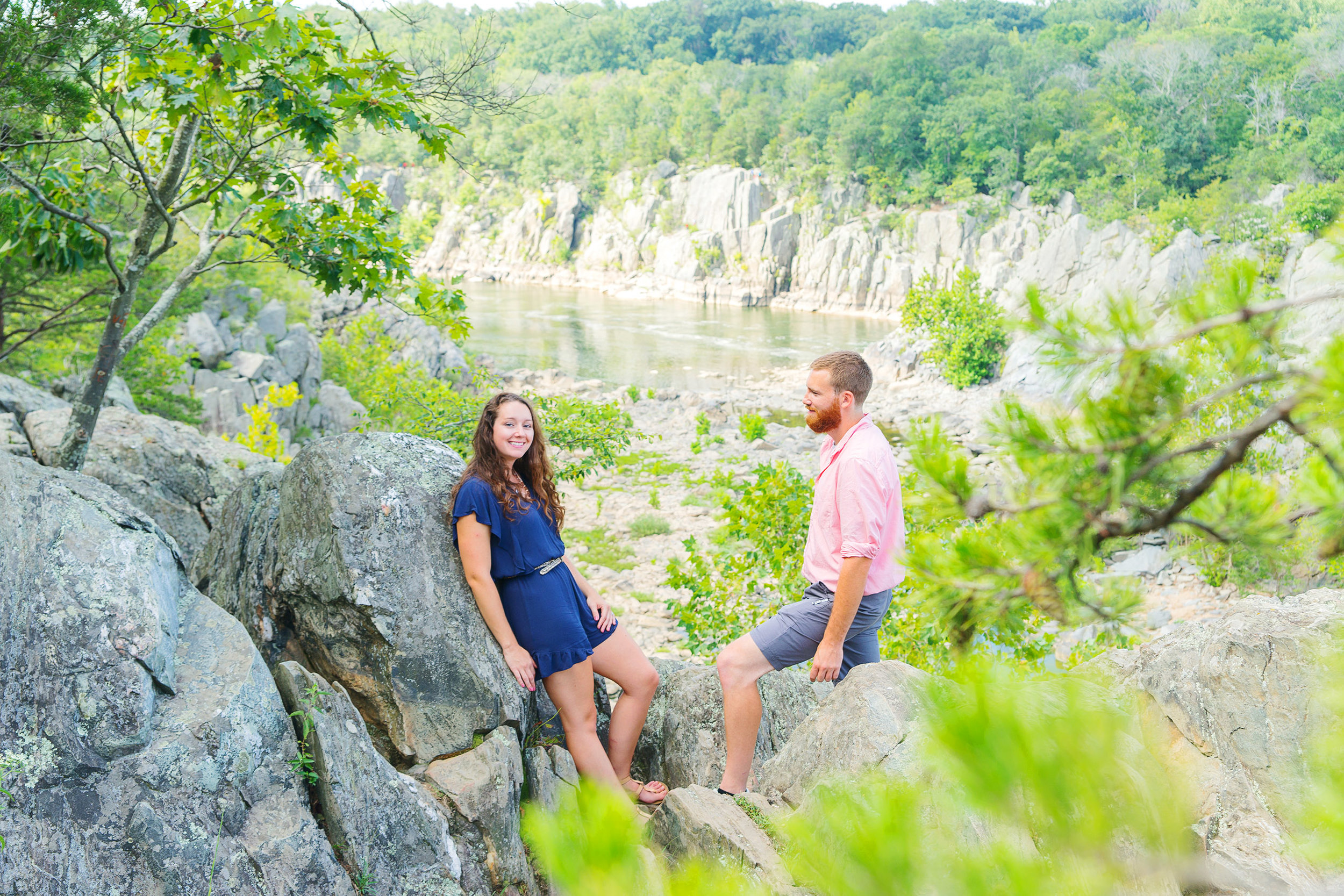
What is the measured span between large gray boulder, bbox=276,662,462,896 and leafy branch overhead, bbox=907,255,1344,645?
224 centimetres

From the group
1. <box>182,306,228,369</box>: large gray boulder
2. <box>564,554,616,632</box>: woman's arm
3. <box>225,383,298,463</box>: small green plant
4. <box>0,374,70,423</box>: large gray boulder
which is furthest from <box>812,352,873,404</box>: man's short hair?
<box>182,306,228,369</box>: large gray boulder

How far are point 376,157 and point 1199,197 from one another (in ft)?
227

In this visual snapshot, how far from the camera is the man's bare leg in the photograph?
350 cm

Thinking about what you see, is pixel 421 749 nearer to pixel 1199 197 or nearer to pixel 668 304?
pixel 1199 197

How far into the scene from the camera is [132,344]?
471 cm

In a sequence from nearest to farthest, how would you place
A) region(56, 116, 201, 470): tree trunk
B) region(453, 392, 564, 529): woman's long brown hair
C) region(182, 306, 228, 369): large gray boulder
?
region(453, 392, 564, 529): woman's long brown hair → region(56, 116, 201, 470): tree trunk → region(182, 306, 228, 369): large gray boulder

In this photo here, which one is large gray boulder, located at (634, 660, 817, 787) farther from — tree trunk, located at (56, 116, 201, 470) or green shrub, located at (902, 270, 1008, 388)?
green shrub, located at (902, 270, 1008, 388)

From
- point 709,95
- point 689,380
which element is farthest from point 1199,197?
point 709,95

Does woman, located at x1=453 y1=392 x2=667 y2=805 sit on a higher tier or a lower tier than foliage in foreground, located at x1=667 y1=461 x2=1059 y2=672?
higher

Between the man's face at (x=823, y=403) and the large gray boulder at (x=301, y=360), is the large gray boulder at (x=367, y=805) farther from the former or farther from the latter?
the large gray boulder at (x=301, y=360)

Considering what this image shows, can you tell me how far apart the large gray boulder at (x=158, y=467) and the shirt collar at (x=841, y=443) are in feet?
13.6

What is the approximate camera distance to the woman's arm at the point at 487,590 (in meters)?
3.53

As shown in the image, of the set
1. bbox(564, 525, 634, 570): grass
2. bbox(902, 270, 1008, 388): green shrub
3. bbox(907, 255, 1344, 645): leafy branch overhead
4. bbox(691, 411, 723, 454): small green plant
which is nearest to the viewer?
bbox(907, 255, 1344, 645): leafy branch overhead

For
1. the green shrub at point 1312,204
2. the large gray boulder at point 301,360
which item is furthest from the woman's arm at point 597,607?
the green shrub at point 1312,204
